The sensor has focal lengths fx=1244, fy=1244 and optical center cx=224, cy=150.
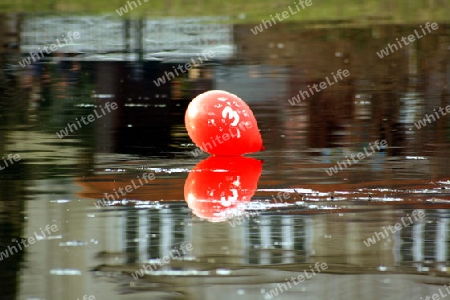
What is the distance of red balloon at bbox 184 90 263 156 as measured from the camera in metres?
13.0

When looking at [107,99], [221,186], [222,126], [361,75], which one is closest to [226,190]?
[221,186]

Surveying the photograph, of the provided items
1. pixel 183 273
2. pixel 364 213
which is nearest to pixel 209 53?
pixel 364 213

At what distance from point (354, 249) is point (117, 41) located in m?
19.0

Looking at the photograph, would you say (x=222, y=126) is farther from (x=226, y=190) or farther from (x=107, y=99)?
(x=107, y=99)

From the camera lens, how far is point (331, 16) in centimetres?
3186

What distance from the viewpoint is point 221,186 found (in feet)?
36.4

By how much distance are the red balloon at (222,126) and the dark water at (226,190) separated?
22cm

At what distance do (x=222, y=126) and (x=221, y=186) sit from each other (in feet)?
6.48

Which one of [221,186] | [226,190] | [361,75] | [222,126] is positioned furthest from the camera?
[361,75]

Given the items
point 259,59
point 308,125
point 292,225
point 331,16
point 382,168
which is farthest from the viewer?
point 331,16

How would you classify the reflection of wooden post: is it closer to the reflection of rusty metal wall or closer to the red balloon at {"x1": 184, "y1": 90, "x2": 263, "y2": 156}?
the red balloon at {"x1": 184, "y1": 90, "x2": 263, "y2": 156}

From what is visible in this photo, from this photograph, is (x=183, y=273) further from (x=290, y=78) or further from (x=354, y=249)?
(x=290, y=78)

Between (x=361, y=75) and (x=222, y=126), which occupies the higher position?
(x=361, y=75)

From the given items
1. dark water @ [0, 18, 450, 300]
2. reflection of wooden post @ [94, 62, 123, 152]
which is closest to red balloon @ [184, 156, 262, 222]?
dark water @ [0, 18, 450, 300]
